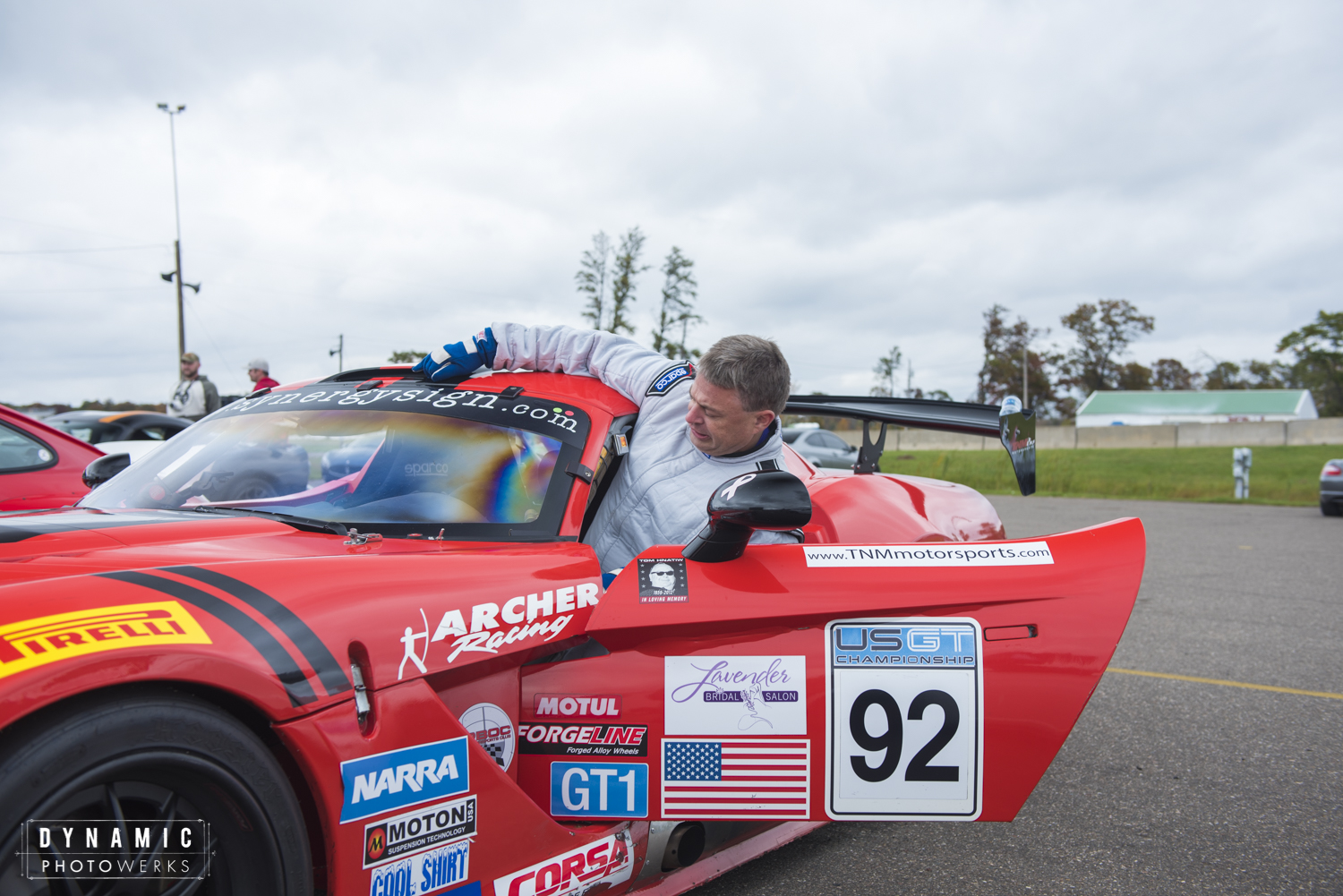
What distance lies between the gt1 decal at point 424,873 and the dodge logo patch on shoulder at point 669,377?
142 centimetres

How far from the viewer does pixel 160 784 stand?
1.16m

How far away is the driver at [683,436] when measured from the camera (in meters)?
2.32

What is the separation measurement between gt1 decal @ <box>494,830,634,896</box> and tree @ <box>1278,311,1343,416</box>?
79.6 metres

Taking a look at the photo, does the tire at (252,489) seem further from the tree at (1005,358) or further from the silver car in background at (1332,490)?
the tree at (1005,358)

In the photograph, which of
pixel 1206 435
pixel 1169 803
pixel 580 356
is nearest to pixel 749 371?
Answer: pixel 580 356

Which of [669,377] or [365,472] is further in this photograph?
[669,377]

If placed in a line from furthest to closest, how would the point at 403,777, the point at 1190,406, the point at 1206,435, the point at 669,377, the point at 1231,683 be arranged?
the point at 1190,406, the point at 1206,435, the point at 1231,683, the point at 669,377, the point at 403,777

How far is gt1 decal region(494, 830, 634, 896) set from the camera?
1510 millimetres

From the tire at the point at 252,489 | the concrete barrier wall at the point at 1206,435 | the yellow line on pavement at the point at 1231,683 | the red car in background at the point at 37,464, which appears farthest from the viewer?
the concrete barrier wall at the point at 1206,435

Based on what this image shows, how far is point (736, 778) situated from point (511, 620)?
53 centimetres

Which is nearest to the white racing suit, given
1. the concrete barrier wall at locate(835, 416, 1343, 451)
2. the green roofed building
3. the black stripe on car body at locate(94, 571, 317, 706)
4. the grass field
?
the black stripe on car body at locate(94, 571, 317, 706)

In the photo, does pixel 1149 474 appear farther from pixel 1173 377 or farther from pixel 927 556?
pixel 1173 377

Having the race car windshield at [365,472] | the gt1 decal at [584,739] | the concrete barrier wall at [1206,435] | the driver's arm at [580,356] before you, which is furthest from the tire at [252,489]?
the concrete barrier wall at [1206,435]

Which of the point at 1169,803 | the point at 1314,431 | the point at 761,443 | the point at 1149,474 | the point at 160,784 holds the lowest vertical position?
the point at 1169,803
